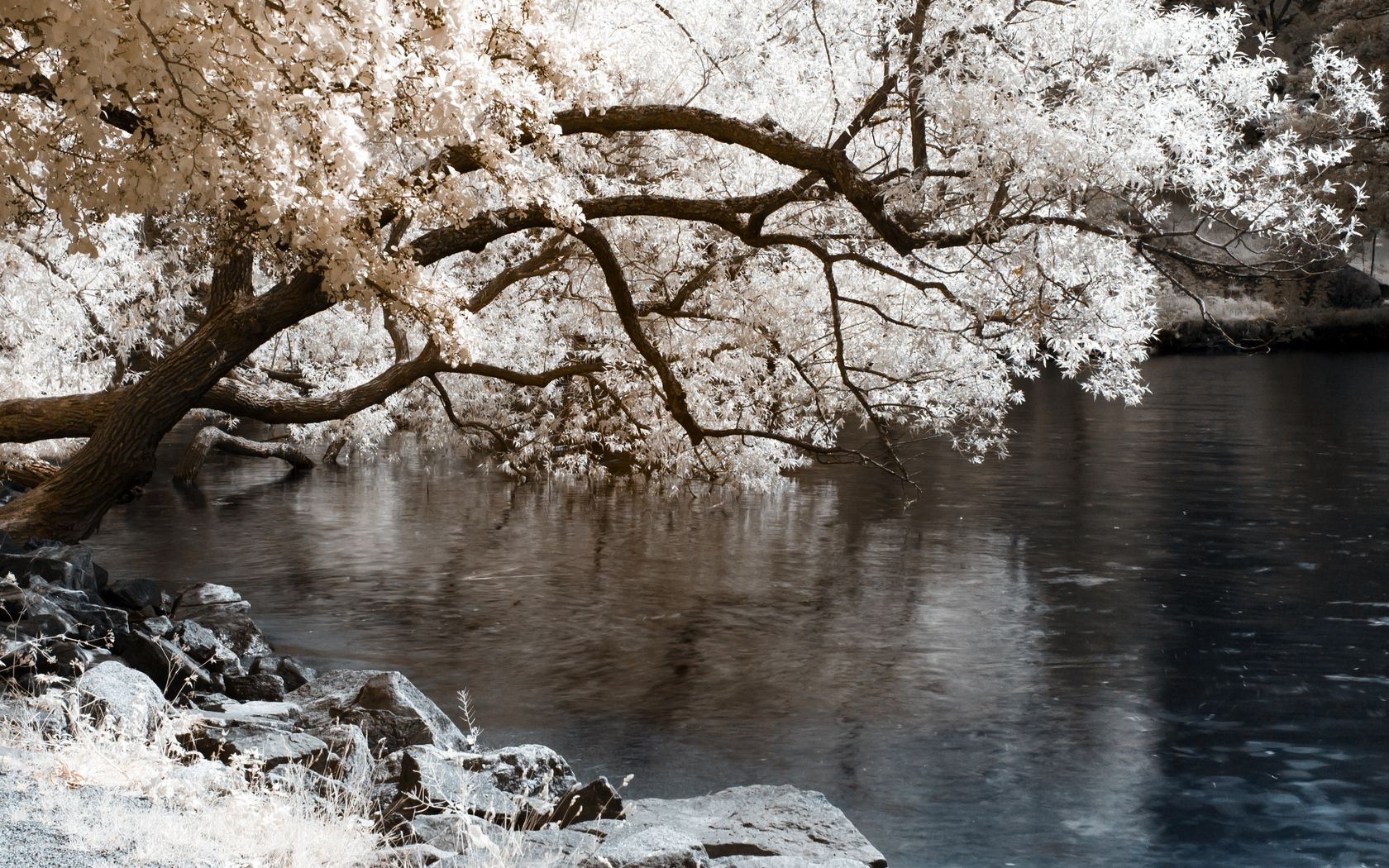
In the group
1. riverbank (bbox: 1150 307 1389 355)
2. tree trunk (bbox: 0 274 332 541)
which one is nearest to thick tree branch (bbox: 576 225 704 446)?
tree trunk (bbox: 0 274 332 541)

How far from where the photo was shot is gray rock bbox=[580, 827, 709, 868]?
732cm

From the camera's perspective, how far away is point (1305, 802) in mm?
10914

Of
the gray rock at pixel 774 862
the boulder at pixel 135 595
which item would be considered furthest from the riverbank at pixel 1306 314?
the gray rock at pixel 774 862

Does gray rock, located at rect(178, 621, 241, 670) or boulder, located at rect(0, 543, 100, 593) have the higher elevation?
boulder, located at rect(0, 543, 100, 593)

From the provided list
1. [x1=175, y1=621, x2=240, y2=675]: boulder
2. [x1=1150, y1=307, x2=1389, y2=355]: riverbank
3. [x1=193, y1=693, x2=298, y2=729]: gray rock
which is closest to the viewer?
[x1=193, y1=693, x2=298, y2=729]: gray rock

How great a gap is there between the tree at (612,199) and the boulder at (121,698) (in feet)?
11.3

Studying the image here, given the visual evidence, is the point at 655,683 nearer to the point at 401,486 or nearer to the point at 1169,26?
the point at 1169,26

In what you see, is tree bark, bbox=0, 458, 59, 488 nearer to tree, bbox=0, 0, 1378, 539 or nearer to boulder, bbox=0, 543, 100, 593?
tree, bbox=0, 0, 1378, 539

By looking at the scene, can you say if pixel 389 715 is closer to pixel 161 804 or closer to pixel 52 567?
pixel 161 804

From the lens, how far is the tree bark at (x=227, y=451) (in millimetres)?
31984

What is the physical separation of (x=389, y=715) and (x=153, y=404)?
268 inches

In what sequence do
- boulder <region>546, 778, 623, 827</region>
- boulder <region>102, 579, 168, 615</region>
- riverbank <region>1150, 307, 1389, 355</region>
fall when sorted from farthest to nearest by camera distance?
riverbank <region>1150, 307, 1389, 355</region>, boulder <region>102, 579, 168, 615</region>, boulder <region>546, 778, 623, 827</region>

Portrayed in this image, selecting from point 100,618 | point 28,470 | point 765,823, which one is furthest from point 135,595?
point 765,823

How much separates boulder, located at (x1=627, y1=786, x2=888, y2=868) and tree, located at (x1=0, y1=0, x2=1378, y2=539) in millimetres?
5279
